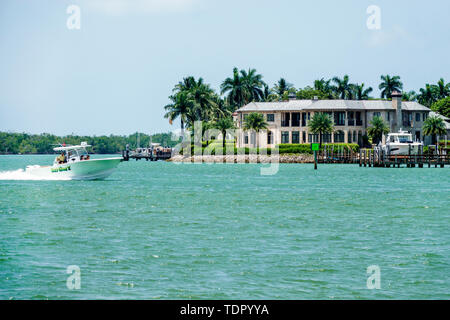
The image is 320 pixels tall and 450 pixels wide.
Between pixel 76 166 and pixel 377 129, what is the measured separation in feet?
222

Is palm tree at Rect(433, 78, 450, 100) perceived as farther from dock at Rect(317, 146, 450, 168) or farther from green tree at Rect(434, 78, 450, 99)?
dock at Rect(317, 146, 450, 168)

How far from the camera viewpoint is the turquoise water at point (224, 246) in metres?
18.9

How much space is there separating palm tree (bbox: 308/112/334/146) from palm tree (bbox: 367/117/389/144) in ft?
21.9

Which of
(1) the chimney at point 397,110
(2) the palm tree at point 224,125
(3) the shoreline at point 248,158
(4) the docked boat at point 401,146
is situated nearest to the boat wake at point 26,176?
(4) the docked boat at point 401,146

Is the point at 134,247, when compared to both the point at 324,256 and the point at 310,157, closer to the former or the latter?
the point at 324,256

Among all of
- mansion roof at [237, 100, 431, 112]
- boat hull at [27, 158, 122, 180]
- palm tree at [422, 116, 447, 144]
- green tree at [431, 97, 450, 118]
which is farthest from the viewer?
green tree at [431, 97, 450, 118]

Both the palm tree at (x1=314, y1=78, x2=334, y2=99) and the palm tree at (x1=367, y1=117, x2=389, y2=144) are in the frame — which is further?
the palm tree at (x1=314, y1=78, x2=334, y2=99)

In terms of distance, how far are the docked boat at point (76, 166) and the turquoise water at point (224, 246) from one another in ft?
33.7

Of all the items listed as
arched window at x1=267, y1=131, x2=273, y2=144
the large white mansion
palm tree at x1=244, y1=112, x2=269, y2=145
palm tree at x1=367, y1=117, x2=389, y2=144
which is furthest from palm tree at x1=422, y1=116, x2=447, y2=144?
→ palm tree at x1=244, y1=112, x2=269, y2=145

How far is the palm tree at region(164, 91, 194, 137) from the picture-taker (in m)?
130

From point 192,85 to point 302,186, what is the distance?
7799 cm

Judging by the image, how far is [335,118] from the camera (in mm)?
118188

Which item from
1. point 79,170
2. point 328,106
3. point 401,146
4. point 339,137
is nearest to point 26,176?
point 79,170

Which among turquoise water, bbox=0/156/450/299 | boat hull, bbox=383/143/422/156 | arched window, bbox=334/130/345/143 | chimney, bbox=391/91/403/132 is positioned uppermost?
chimney, bbox=391/91/403/132
